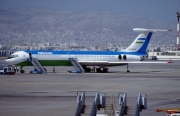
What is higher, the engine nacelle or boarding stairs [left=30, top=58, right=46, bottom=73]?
the engine nacelle

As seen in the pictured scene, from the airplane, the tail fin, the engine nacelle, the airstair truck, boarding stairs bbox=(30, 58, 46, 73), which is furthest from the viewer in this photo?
the tail fin

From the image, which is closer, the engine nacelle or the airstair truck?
the airstair truck

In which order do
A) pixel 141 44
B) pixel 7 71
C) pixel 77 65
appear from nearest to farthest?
pixel 7 71, pixel 77 65, pixel 141 44

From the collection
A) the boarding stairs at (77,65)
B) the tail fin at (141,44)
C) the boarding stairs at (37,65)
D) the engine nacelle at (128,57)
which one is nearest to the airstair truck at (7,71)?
the boarding stairs at (37,65)

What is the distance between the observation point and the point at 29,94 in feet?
144

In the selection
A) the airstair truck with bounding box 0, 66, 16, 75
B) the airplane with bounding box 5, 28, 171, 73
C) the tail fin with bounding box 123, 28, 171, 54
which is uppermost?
the tail fin with bounding box 123, 28, 171, 54

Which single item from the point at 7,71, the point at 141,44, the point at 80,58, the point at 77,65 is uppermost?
the point at 141,44

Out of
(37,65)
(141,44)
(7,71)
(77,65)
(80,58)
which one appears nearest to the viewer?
(7,71)

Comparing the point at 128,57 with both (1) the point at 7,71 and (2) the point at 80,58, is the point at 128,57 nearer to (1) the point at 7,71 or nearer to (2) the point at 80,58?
(2) the point at 80,58

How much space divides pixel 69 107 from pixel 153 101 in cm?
693

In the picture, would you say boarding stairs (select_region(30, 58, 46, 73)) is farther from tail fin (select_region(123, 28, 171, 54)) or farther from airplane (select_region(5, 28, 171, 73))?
tail fin (select_region(123, 28, 171, 54))

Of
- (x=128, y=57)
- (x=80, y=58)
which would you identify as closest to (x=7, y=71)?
(x=80, y=58)

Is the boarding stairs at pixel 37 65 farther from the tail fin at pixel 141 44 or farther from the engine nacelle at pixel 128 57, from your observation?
the tail fin at pixel 141 44

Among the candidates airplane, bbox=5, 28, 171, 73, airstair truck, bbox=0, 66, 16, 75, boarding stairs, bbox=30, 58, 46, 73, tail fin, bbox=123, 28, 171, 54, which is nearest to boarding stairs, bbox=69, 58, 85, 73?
airplane, bbox=5, 28, 171, 73
